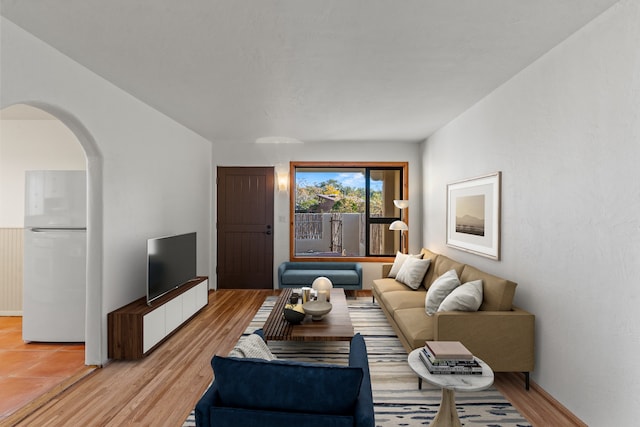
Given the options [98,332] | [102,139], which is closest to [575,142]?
[102,139]

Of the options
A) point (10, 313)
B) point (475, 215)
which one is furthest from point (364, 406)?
point (10, 313)

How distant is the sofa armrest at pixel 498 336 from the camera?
8.62 ft

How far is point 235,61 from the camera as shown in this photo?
2.73 meters

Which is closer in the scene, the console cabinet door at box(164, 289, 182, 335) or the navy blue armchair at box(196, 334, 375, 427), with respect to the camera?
the navy blue armchair at box(196, 334, 375, 427)

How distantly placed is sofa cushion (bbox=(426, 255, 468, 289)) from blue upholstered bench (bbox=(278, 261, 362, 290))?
1.32 metres

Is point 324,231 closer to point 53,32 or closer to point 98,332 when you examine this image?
point 98,332

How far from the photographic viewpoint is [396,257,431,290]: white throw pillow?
4375 millimetres

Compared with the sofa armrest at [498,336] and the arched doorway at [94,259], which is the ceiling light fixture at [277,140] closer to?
the arched doorway at [94,259]

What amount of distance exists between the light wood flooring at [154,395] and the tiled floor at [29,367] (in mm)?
163

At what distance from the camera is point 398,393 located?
8.64 feet

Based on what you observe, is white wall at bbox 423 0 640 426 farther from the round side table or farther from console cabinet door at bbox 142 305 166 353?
console cabinet door at bbox 142 305 166 353

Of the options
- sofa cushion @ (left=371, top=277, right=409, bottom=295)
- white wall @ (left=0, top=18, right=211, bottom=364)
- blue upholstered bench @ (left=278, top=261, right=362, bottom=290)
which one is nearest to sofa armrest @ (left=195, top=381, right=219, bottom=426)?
white wall @ (left=0, top=18, right=211, bottom=364)

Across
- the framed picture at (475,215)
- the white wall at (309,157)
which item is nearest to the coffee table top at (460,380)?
the framed picture at (475,215)

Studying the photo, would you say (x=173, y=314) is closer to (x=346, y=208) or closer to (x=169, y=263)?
(x=169, y=263)
